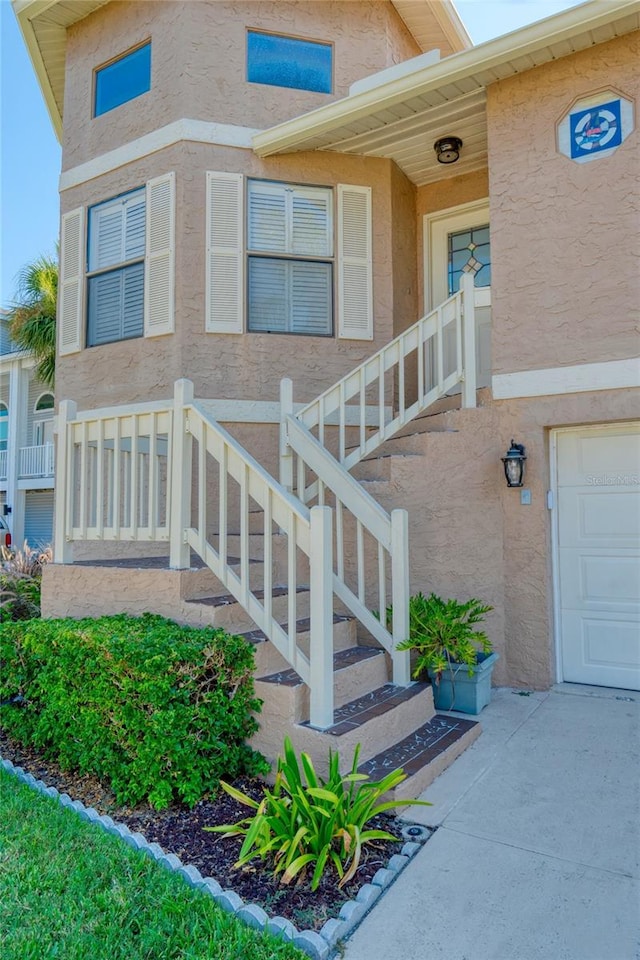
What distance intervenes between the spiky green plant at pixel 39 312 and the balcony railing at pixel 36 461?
3939 millimetres

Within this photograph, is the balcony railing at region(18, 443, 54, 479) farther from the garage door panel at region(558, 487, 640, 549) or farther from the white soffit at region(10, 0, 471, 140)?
the garage door panel at region(558, 487, 640, 549)

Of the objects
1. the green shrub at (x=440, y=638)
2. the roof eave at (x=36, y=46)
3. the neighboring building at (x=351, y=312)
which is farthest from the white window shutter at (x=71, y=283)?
the green shrub at (x=440, y=638)

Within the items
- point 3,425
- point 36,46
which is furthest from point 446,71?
point 3,425

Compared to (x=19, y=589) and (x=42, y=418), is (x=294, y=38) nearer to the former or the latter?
(x=19, y=589)

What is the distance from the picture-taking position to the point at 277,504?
368cm

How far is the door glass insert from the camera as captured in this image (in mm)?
6949

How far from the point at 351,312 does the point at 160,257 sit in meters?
2.12

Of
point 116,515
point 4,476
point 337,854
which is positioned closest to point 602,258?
point 116,515

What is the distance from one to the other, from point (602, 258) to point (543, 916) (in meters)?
4.45

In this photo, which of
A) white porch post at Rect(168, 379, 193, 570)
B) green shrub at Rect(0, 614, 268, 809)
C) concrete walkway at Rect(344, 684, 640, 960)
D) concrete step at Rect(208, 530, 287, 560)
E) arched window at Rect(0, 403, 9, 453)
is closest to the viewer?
concrete walkway at Rect(344, 684, 640, 960)

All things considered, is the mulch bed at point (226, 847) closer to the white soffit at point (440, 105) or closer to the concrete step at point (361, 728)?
the concrete step at point (361, 728)

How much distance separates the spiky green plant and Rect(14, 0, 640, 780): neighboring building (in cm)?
394

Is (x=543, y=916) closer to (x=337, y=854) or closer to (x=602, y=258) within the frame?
(x=337, y=854)

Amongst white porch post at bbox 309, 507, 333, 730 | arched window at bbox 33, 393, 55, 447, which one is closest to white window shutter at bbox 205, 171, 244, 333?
white porch post at bbox 309, 507, 333, 730
